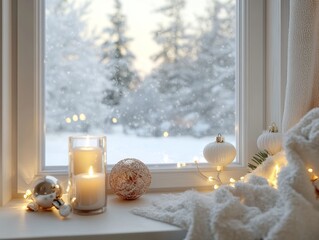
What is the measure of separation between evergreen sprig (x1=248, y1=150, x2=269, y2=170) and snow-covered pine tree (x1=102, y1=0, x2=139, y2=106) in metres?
0.48

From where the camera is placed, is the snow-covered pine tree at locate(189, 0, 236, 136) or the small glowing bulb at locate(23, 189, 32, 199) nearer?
the small glowing bulb at locate(23, 189, 32, 199)

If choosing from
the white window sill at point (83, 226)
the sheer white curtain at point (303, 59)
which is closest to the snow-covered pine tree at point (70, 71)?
the white window sill at point (83, 226)

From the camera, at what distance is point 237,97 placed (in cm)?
132

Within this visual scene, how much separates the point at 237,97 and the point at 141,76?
34 cm

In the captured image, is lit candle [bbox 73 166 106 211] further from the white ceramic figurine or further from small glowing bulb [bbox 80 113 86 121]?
small glowing bulb [bbox 80 113 86 121]

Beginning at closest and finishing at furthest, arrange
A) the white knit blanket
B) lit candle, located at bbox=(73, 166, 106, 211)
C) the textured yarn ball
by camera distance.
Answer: the white knit blanket
lit candle, located at bbox=(73, 166, 106, 211)
the textured yarn ball

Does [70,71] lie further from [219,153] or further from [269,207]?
[269,207]

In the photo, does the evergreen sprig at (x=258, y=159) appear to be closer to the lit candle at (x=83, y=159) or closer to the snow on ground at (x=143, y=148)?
the snow on ground at (x=143, y=148)

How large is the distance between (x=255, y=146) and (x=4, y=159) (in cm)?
80

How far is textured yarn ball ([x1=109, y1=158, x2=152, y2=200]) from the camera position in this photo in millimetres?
1083

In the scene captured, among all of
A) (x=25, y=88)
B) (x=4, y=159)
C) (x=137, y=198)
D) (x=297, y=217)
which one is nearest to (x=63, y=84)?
(x=25, y=88)

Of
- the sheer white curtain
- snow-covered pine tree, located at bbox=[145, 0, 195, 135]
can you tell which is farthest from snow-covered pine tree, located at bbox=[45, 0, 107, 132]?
the sheer white curtain

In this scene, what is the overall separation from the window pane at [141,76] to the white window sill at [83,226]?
28 centimetres

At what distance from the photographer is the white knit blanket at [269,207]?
30.5 inches
